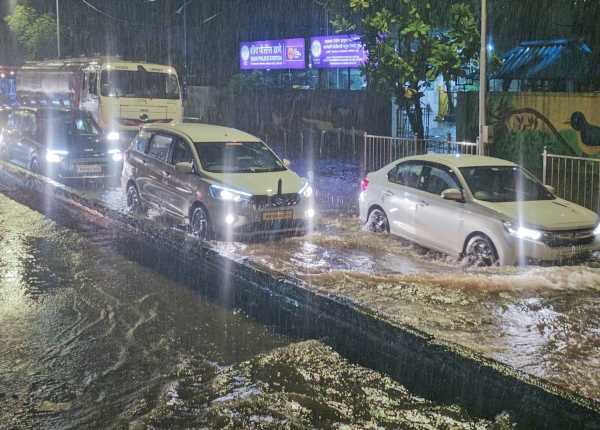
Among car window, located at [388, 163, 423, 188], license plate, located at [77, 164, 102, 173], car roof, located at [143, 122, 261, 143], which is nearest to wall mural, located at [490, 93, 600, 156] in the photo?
car window, located at [388, 163, 423, 188]

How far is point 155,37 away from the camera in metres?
50.7

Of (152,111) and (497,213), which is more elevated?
(152,111)

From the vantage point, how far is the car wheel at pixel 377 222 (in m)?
12.0

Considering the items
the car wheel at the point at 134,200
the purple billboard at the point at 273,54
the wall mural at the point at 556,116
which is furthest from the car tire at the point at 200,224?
the purple billboard at the point at 273,54

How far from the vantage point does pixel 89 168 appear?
1794 centimetres

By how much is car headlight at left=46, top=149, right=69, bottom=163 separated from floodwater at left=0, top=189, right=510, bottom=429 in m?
8.59

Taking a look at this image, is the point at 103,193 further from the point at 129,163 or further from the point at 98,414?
the point at 98,414

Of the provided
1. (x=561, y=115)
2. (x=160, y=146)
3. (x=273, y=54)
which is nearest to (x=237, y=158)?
(x=160, y=146)

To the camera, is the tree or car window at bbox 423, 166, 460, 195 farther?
the tree

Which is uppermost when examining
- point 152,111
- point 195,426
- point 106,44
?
point 106,44

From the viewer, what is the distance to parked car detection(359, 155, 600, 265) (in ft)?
31.3

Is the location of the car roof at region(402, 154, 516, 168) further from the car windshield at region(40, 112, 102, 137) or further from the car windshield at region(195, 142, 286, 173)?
the car windshield at region(40, 112, 102, 137)

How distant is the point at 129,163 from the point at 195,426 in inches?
363

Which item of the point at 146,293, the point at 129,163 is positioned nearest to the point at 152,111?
the point at 129,163
